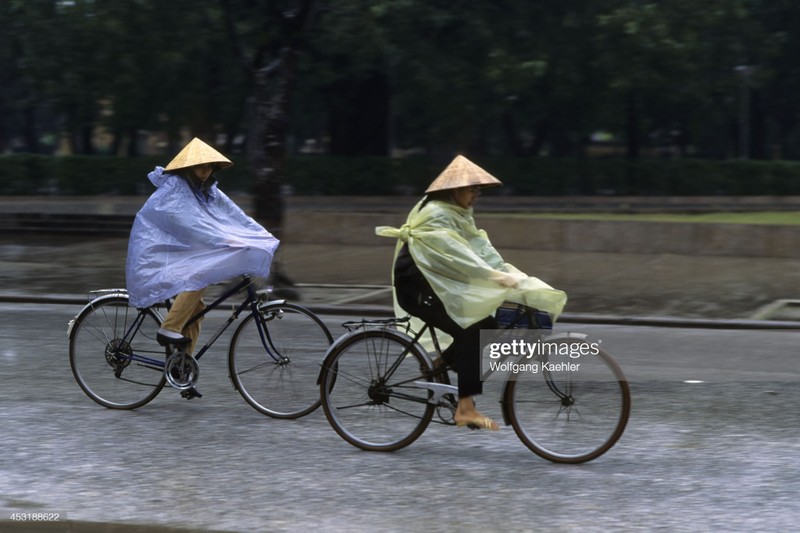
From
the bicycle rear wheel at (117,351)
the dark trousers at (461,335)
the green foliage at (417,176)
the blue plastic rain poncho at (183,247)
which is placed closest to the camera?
the dark trousers at (461,335)

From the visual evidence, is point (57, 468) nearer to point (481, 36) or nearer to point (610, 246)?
point (610, 246)

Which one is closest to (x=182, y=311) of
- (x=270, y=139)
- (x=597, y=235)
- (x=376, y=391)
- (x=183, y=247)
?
(x=183, y=247)

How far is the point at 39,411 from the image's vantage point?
7.55 m

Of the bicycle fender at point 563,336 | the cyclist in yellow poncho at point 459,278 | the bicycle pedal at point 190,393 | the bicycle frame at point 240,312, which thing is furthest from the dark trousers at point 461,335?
the bicycle pedal at point 190,393

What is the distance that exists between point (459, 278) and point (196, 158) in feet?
6.56

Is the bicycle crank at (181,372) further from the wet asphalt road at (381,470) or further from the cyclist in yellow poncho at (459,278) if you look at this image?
the cyclist in yellow poncho at (459,278)

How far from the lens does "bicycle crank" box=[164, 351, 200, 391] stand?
739 cm

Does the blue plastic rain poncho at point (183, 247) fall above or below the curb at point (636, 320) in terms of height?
above

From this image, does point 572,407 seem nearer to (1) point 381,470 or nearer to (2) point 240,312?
(1) point 381,470

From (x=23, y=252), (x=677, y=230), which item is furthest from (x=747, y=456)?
(x=23, y=252)

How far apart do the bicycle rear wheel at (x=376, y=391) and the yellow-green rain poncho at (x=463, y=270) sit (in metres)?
0.40

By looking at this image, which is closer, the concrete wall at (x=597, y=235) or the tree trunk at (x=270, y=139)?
the tree trunk at (x=270, y=139)

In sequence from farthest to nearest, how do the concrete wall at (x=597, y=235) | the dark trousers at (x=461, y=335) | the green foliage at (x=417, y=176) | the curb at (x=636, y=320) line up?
the green foliage at (x=417, y=176) → the concrete wall at (x=597, y=235) → the curb at (x=636, y=320) → the dark trousers at (x=461, y=335)

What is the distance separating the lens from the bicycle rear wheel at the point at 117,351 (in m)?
7.62
